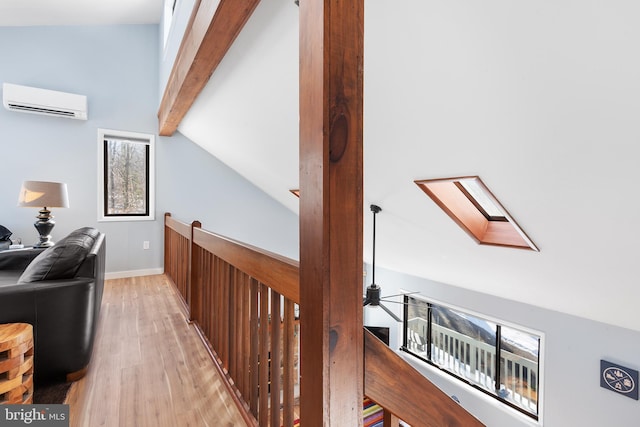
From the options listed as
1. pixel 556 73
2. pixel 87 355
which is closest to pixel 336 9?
pixel 556 73

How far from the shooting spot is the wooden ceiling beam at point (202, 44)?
1.75m

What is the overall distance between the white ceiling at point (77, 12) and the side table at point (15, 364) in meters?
3.68

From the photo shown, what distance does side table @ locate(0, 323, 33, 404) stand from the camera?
4.55 ft

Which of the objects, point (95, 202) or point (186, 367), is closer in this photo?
point (186, 367)

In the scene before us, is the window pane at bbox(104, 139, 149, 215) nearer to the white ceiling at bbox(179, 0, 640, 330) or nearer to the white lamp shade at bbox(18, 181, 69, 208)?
the white lamp shade at bbox(18, 181, 69, 208)

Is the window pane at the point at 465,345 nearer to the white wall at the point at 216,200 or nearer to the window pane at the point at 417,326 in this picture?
the window pane at the point at 417,326

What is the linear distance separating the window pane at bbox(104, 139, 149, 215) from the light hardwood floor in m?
1.97

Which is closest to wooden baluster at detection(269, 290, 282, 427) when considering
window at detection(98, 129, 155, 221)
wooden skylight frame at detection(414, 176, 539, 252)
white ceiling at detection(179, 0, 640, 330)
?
white ceiling at detection(179, 0, 640, 330)

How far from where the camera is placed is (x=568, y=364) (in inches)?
133

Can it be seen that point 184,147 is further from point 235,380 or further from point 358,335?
point 358,335

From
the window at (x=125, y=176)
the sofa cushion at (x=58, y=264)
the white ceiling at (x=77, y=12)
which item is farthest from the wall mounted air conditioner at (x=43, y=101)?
the sofa cushion at (x=58, y=264)

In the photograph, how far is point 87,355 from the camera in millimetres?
1857

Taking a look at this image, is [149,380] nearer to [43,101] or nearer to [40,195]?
[40,195]

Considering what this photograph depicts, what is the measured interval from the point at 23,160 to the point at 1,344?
3410mm
